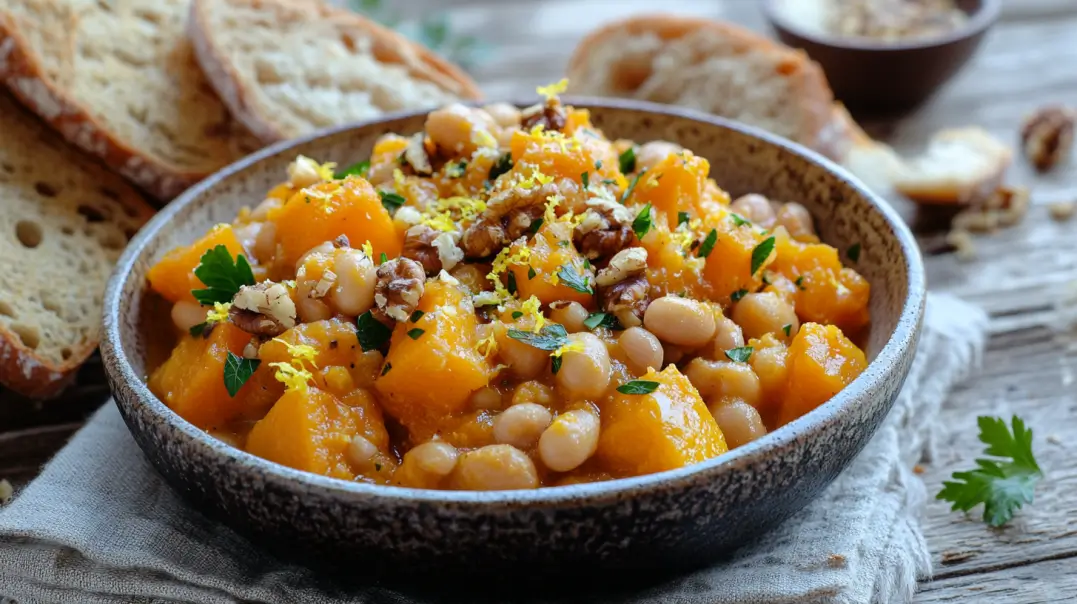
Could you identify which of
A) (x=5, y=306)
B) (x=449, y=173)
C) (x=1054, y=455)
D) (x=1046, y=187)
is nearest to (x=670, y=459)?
(x=449, y=173)

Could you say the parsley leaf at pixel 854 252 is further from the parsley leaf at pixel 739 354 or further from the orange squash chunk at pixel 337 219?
the orange squash chunk at pixel 337 219

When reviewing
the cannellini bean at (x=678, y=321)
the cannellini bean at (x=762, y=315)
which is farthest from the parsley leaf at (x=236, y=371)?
the cannellini bean at (x=762, y=315)

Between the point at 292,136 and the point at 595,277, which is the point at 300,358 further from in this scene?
the point at 292,136

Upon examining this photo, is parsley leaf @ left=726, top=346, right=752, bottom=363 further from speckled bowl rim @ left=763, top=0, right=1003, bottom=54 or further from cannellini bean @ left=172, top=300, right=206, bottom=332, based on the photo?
speckled bowl rim @ left=763, top=0, right=1003, bottom=54

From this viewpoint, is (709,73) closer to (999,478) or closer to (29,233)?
(999,478)

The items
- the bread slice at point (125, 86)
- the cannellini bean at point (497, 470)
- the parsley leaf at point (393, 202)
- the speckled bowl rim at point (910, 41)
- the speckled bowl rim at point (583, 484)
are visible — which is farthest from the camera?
the speckled bowl rim at point (910, 41)

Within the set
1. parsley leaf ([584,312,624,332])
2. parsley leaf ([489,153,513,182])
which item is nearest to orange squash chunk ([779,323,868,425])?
parsley leaf ([584,312,624,332])
